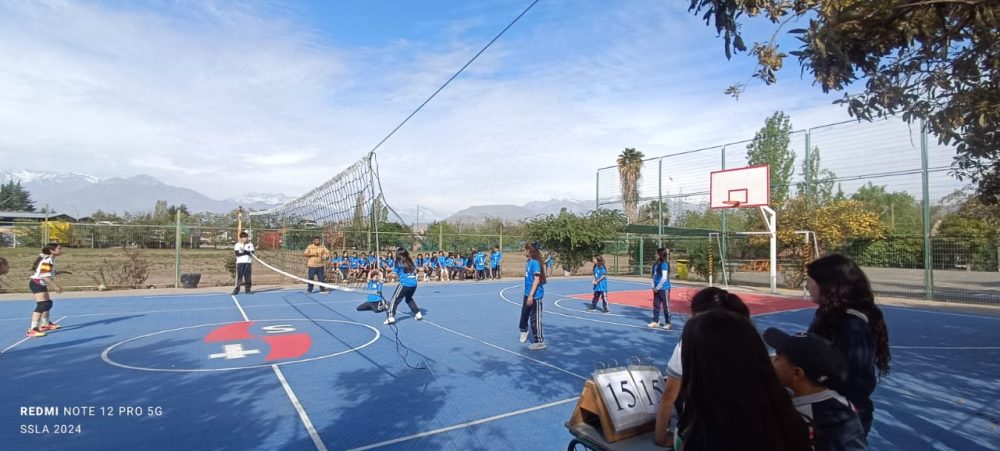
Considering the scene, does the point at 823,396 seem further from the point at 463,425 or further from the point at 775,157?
the point at 775,157

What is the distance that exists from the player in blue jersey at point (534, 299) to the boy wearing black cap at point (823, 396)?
6538mm

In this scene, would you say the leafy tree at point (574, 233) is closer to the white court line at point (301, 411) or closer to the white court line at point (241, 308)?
the white court line at point (241, 308)

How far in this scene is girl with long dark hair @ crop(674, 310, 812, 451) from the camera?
5.94ft

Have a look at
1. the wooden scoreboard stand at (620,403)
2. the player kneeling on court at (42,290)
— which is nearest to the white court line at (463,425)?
the wooden scoreboard stand at (620,403)

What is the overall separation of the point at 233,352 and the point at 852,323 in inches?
335

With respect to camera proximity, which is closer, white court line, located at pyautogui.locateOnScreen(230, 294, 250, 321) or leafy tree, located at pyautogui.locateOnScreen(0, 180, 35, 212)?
white court line, located at pyautogui.locateOnScreen(230, 294, 250, 321)

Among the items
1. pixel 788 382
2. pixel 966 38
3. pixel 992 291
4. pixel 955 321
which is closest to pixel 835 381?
pixel 788 382

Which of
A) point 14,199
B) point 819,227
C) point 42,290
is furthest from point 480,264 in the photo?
point 14,199

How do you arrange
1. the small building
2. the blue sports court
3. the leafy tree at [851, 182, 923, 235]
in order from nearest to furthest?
the blue sports court → the small building → the leafy tree at [851, 182, 923, 235]

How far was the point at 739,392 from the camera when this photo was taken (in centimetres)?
182

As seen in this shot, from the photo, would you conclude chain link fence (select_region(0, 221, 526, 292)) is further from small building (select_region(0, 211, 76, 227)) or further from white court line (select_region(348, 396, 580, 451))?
white court line (select_region(348, 396, 580, 451))

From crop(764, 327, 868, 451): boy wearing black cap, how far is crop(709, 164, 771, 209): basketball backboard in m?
20.0

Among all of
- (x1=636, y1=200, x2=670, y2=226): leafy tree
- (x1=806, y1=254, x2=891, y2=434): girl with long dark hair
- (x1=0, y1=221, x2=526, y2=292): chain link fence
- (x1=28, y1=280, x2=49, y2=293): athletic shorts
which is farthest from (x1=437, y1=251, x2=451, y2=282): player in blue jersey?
(x1=806, y1=254, x2=891, y2=434): girl with long dark hair

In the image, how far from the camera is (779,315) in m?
13.6
